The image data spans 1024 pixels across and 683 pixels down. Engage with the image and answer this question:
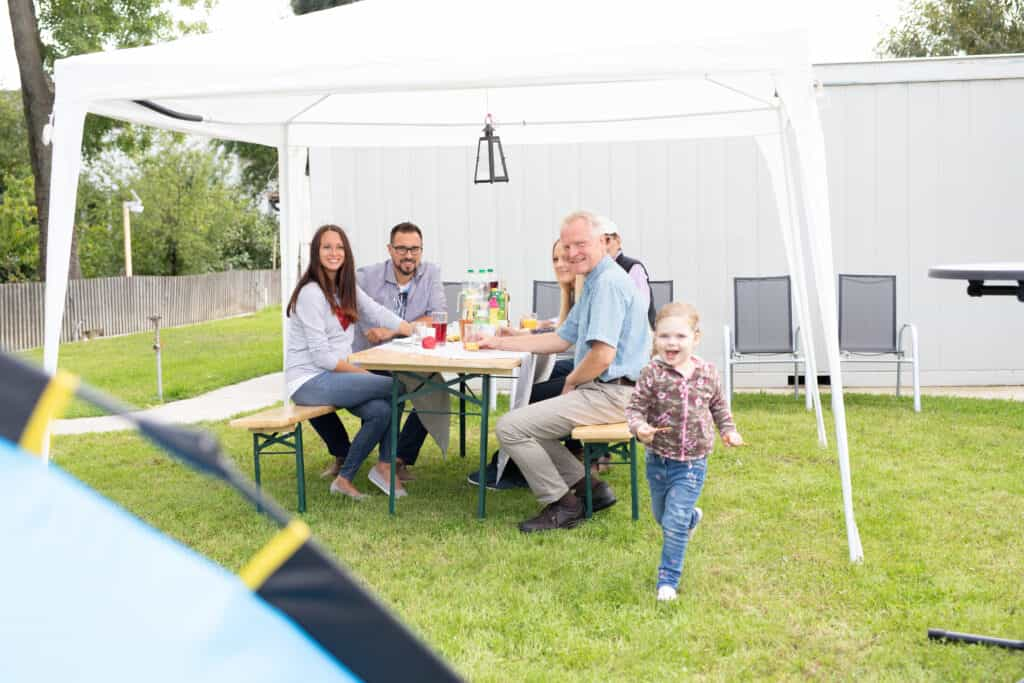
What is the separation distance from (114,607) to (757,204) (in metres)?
8.27

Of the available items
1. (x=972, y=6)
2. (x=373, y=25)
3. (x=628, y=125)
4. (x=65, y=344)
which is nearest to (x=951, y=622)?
(x=373, y=25)

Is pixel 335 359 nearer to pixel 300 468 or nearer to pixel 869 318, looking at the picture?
pixel 300 468

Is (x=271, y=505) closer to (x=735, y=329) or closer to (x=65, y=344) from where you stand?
(x=735, y=329)

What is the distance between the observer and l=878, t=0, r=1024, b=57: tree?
26.7m

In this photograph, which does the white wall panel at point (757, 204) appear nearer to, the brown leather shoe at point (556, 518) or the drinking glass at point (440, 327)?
the drinking glass at point (440, 327)

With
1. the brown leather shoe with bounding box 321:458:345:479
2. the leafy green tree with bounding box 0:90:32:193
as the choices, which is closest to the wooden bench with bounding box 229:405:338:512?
the brown leather shoe with bounding box 321:458:345:479

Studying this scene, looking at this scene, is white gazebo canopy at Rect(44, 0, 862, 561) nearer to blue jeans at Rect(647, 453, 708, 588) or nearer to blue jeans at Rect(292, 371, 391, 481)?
blue jeans at Rect(647, 453, 708, 588)

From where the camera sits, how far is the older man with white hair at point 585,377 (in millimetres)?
4441

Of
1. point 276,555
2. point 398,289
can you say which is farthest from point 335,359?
point 276,555

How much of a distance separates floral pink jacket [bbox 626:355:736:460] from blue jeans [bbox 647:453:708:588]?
6cm

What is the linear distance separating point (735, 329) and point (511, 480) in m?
3.34

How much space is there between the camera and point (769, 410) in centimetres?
777

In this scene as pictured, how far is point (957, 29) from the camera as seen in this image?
89.9 ft

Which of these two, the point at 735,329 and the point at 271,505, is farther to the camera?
the point at 735,329
